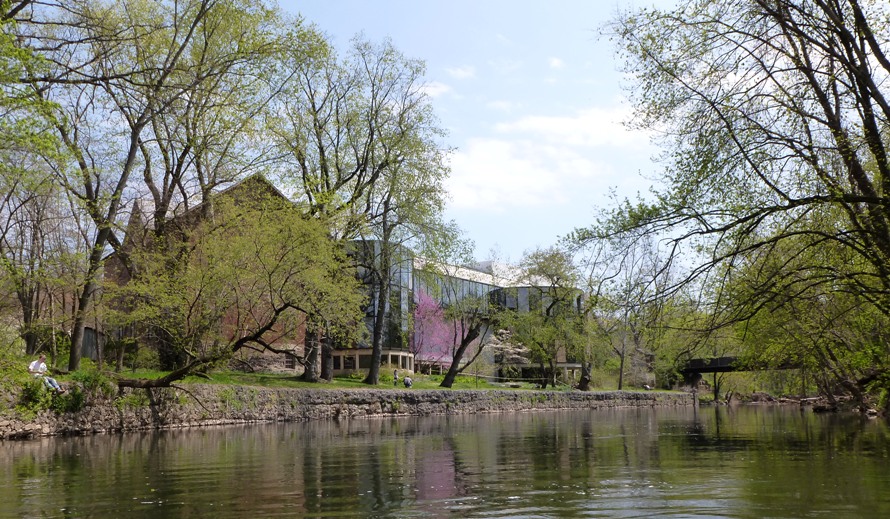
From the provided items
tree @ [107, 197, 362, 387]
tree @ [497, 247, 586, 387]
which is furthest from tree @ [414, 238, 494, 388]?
tree @ [107, 197, 362, 387]

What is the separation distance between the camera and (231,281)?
23.4 meters

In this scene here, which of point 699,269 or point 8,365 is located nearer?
point 699,269

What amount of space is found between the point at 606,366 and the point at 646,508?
58.0 m

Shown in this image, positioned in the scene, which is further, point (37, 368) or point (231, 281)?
point (231, 281)

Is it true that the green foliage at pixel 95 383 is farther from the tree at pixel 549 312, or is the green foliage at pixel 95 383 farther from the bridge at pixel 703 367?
the bridge at pixel 703 367

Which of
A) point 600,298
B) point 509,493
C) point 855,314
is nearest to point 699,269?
point 600,298

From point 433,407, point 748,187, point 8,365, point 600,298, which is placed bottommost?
point 433,407

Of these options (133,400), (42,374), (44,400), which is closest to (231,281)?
(133,400)

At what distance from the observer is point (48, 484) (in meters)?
10.2

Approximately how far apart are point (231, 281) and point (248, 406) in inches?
245

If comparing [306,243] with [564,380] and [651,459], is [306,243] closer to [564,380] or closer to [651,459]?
[651,459]

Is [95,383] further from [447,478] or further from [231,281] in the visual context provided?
[447,478]

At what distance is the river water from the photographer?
790 cm

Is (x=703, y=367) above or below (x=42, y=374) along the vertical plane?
below
